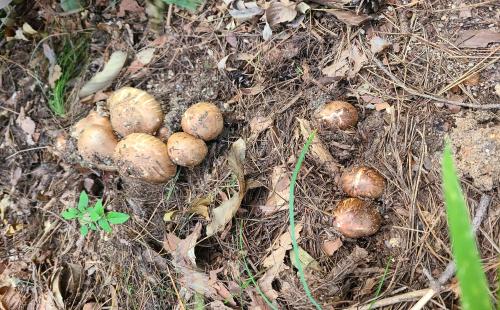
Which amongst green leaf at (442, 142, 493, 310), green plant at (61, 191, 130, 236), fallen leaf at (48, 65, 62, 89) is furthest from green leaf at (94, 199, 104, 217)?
green leaf at (442, 142, 493, 310)

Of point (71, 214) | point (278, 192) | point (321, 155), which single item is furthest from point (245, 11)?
point (71, 214)

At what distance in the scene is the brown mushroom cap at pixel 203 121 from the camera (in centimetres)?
258

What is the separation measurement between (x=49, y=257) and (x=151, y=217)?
0.78 m

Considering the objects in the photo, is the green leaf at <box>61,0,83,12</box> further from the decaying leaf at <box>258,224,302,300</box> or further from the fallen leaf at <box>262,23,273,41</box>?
the decaying leaf at <box>258,224,302,300</box>

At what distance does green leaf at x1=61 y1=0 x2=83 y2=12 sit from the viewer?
3242 mm

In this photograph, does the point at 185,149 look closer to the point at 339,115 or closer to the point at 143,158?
the point at 143,158

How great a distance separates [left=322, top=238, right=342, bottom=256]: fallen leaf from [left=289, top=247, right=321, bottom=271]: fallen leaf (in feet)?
0.27

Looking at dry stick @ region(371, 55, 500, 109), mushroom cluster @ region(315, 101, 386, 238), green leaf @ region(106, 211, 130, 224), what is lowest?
green leaf @ region(106, 211, 130, 224)

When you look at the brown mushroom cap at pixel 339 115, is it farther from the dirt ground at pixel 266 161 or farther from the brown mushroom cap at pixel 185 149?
the brown mushroom cap at pixel 185 149

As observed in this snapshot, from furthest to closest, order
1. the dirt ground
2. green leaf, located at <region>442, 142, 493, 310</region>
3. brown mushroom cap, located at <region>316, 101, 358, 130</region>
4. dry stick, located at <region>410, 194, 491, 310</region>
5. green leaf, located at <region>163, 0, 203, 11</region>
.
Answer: green leaf, located at <region>163, 0, 203, 11</region>, brown mushroom cap, located at <region>316, 101, 358, 130</region>, the dirt ground, dry stick, located at <region>410, 194, 491, 310</region>, green leaf, located at <region>442, 142, 493, 310</region>

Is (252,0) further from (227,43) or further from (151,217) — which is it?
(151,217)

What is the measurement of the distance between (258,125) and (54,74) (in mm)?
1631

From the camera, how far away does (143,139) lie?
257cm

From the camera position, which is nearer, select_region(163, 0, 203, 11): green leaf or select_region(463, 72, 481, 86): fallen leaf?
select_region(463, 72, 481, 86): fallen leaf
